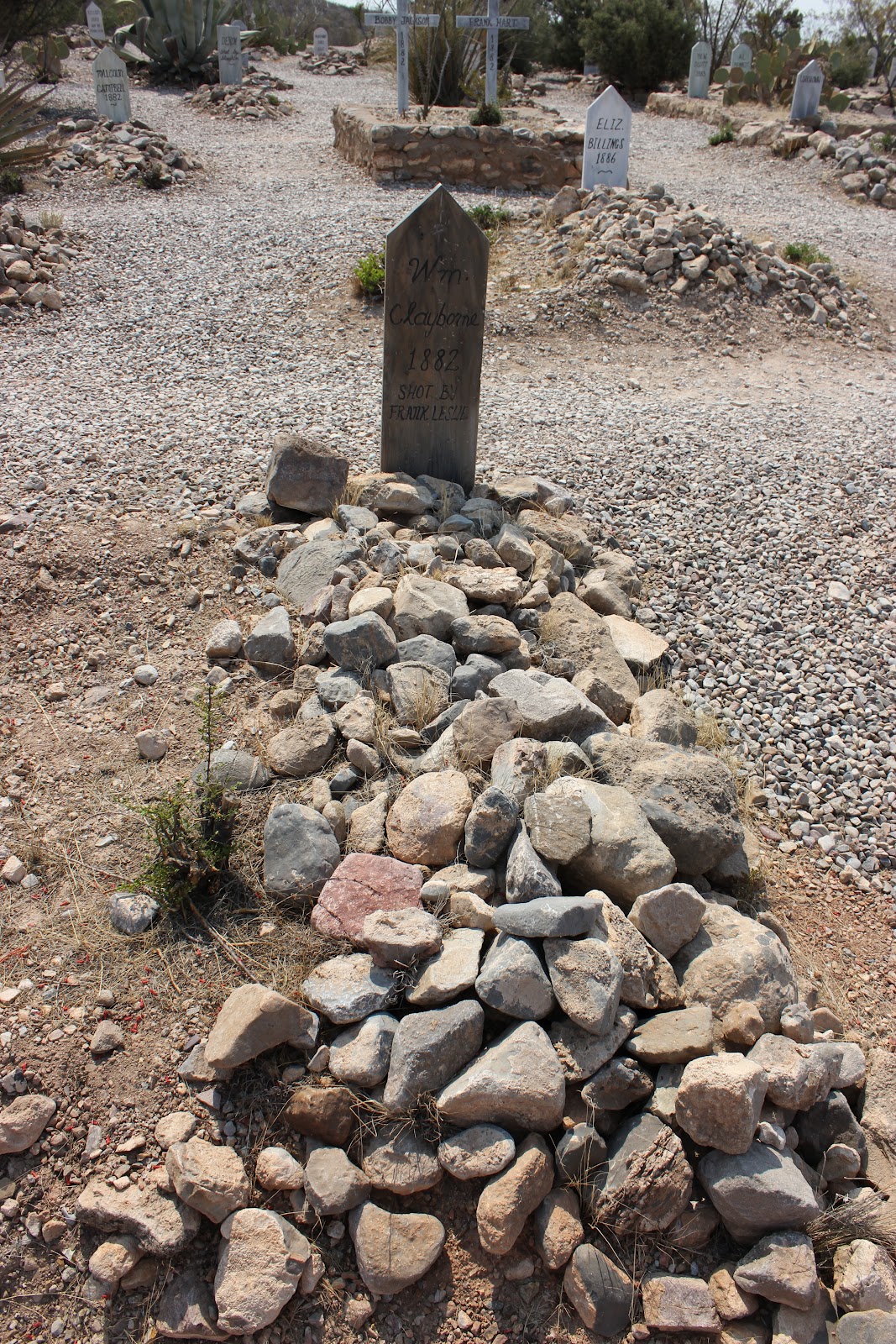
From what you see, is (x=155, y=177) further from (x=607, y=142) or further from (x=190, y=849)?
(x=190, y=849)

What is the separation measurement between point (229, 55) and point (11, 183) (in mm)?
9409

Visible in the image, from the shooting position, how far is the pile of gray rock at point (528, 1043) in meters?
2.15

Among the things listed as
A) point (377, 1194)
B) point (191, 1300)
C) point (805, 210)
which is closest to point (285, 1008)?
point (377, 1194)

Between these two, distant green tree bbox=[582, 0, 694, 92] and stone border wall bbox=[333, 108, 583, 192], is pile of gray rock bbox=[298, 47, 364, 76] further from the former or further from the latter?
stone border wall bbox=[333, 108, 583, 192]

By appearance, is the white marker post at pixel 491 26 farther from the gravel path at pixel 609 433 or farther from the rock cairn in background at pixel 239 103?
the rock cairn in background at pixel 239 103

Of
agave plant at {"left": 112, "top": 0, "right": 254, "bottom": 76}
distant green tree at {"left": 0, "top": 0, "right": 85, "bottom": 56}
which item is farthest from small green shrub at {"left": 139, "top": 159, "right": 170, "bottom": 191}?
agave plant at {"left": 112, "top": 0, "right": 254, "bottom": 76}

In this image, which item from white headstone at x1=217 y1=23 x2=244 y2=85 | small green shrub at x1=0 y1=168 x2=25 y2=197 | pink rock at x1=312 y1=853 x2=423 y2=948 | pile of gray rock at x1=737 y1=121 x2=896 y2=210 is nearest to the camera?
pink rock at x1=312 y1=853 x2=423 y2=948

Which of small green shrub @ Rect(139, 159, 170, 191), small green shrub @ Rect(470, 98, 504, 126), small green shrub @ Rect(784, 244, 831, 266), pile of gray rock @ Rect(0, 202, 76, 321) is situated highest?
small green shrub @ Rect(470, 98, 504, 126)

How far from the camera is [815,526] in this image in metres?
5.42

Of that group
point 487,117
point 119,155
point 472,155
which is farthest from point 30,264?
point 487,117

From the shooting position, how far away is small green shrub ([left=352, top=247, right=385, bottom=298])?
8414mm

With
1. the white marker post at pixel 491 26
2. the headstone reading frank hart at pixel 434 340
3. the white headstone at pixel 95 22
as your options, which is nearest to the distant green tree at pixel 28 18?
the white headstone at pixel 95 22

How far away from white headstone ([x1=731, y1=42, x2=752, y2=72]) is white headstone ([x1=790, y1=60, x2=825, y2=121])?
19.6ft

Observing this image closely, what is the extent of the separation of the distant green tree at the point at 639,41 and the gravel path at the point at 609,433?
1458cm
